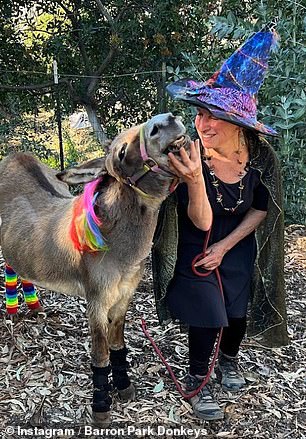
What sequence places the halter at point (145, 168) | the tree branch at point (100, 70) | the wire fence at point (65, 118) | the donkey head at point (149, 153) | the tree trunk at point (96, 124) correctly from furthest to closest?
1. the tree trunk at point (96, 124)
2. the wire fence at point (65, 118)
3. the tree branch at point (100, 70)
4. the halter at point (145, 168)
5. the donkey head at point (149, 153)

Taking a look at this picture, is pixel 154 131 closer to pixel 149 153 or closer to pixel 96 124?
pixel 149 153

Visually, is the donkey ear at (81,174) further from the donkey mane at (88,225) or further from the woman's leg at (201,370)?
the woman's leg at (201,370)

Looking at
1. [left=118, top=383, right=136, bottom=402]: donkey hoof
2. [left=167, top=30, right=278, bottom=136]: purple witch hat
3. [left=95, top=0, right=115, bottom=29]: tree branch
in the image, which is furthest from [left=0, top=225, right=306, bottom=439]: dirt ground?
[left=95, top=0, right=115, bottom=29]: tree branch

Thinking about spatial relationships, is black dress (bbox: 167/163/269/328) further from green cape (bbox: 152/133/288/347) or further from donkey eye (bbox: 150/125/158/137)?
donkey eye (bbox: 150/125/158/137)

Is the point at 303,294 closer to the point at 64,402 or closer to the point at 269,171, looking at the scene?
the point at 269,171

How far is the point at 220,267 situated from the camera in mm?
2902

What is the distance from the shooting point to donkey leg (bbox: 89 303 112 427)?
2715mm

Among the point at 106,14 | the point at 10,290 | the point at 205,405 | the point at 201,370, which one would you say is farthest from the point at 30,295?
the point at 106,14

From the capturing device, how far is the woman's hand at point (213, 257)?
283 centimetres

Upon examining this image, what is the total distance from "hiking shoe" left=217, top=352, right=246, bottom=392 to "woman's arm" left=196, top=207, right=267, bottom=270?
0.71 meters

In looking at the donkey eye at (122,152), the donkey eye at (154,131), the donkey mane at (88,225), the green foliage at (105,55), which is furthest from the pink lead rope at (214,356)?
the green foliage at (105,55)

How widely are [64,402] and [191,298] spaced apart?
88 cm

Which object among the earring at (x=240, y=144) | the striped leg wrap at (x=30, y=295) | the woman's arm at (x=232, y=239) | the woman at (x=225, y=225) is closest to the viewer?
the woman at (x=225, y=225)

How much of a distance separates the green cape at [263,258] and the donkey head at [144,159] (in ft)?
1.32
